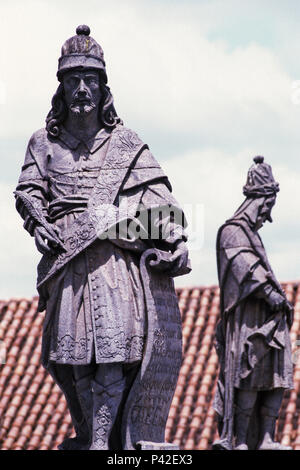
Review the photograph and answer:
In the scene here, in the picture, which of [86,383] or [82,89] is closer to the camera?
[86,383]

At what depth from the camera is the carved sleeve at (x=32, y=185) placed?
37.2 ft

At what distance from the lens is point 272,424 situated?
48.8 ft

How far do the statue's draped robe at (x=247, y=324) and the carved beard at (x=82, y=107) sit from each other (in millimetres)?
3744

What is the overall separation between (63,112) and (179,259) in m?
1.40

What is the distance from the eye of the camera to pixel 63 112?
11.6m

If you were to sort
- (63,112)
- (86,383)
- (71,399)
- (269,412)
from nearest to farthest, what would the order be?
(86,383), (71,399), (63,112), (269,412)

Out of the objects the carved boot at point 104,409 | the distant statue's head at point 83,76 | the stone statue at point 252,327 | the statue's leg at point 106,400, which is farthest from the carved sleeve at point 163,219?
the stone statue at point 252,327

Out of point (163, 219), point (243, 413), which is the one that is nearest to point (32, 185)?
point (163, 219)

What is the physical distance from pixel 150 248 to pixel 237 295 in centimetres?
375

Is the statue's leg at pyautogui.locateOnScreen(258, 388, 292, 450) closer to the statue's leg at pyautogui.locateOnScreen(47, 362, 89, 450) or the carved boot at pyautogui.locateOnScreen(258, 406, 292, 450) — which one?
the carved boot at pyautogui.locateOnScreen(258, 406, 292, 450)

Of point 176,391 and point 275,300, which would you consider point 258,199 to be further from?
point 176,391

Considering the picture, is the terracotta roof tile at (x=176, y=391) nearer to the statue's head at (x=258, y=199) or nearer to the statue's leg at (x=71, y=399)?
the statue's head at (x=258, y=199)

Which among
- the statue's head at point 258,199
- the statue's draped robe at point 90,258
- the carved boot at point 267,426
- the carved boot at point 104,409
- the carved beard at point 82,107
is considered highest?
the statue's head at point 258,199

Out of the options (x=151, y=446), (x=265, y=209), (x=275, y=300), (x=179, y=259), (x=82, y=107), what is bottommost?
(x=151, y=446)
